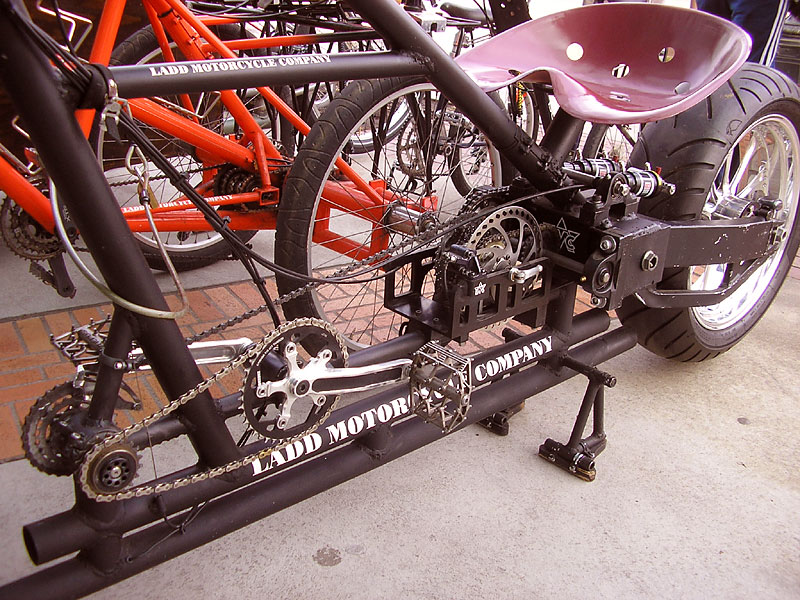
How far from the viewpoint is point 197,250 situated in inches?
141

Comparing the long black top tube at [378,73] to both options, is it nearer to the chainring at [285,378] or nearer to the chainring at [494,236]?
the chainring at [494,236]

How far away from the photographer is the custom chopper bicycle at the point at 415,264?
1388 millimetres

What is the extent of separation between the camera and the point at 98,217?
132cm

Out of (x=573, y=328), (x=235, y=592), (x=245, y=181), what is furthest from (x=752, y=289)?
(x=235, y=592)

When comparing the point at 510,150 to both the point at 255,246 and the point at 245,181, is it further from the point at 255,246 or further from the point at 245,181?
the point at 255,246

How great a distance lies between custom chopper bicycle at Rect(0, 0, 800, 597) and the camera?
1388mm

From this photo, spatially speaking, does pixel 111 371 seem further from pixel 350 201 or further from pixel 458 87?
pixel 350 201

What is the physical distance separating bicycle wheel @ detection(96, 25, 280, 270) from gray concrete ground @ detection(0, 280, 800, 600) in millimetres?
1285

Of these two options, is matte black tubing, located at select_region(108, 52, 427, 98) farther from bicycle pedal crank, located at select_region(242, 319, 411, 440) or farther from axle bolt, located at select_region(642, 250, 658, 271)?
axle bolt, located at select_region(642, 250, 658, 271)

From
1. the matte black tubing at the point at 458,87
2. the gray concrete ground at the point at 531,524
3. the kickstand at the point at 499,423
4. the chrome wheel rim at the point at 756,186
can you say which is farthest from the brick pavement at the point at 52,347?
the matte black tubing at the point at 458,87

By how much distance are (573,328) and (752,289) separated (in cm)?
122

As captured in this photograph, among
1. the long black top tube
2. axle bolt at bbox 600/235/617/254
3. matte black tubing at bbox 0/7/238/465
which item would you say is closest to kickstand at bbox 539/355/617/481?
axle bolt at bbox 600/235/617/254

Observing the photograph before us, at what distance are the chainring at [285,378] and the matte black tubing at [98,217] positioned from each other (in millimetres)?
88

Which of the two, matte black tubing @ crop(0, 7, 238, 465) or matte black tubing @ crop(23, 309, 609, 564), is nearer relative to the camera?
matte black tubing @ crop(0, 7, 238, 465)
